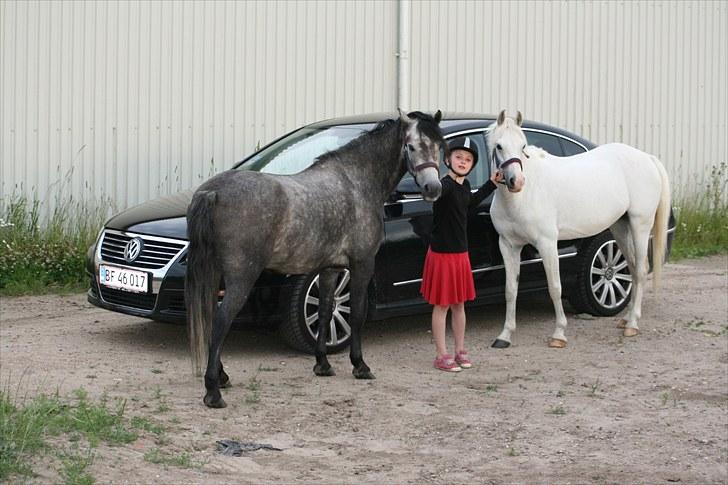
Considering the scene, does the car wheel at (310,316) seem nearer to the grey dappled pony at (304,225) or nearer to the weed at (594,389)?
the grey dappled pony at (304,225)

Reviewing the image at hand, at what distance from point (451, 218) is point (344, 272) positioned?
923mm

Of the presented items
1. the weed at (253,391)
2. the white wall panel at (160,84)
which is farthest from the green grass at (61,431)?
the white wall panel at (160,84)

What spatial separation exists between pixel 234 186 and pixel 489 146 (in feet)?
8.10

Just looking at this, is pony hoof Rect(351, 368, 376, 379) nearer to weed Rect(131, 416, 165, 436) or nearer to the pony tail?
the pony tail

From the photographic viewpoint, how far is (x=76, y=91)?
44.1ft

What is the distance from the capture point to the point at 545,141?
1121 centimetres

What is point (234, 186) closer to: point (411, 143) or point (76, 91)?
point (411, 143)

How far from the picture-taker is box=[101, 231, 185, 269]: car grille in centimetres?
932

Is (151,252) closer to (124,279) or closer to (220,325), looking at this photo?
(124,279)

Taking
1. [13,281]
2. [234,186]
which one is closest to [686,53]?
[13,281]

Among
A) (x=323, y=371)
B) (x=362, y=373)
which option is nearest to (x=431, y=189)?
(x=362, y=373)

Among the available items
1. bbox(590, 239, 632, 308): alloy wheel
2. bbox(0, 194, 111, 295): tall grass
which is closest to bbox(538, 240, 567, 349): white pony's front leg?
bbox(590, 239, 632, 308): alloy wheel

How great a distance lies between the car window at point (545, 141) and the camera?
1109 centimetres

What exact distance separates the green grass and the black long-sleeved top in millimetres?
2610
